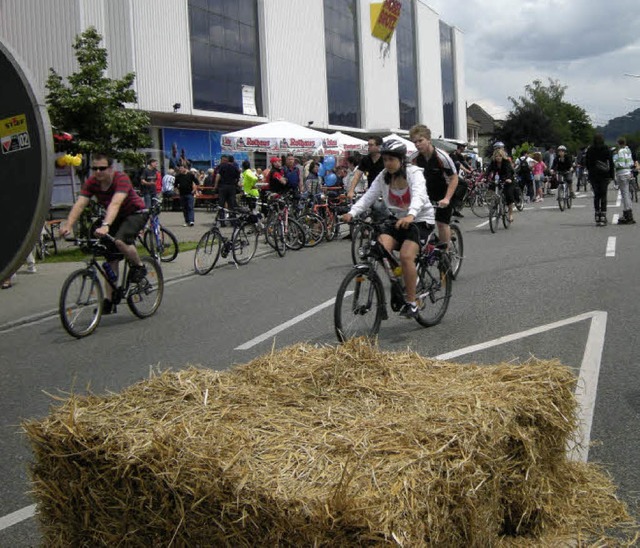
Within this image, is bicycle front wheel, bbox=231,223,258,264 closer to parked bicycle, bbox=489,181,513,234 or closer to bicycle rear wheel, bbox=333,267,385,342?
parked bicycle, bbox=489,181,513,234

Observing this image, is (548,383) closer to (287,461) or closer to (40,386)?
(287,461)

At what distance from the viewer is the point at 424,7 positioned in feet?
203

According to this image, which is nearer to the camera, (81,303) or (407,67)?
(81,303)

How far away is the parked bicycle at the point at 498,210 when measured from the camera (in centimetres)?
1741

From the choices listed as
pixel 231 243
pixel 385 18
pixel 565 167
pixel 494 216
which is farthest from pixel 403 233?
pixel 385 18

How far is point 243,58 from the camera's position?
37.6m

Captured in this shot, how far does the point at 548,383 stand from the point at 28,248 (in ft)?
7.01

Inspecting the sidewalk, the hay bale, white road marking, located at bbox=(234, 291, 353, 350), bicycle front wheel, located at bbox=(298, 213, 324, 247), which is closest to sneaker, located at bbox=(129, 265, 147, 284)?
the sidewalk

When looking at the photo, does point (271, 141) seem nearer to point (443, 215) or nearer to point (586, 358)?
point (443, 215)

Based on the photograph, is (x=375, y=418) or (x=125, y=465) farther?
(x=375, y=418)

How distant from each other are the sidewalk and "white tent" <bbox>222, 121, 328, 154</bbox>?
5.34m

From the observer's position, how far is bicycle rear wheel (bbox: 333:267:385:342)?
263 inches

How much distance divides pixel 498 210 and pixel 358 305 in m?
11.6

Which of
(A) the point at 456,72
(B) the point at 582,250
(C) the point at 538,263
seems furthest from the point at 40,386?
(A) the point at 456,72
